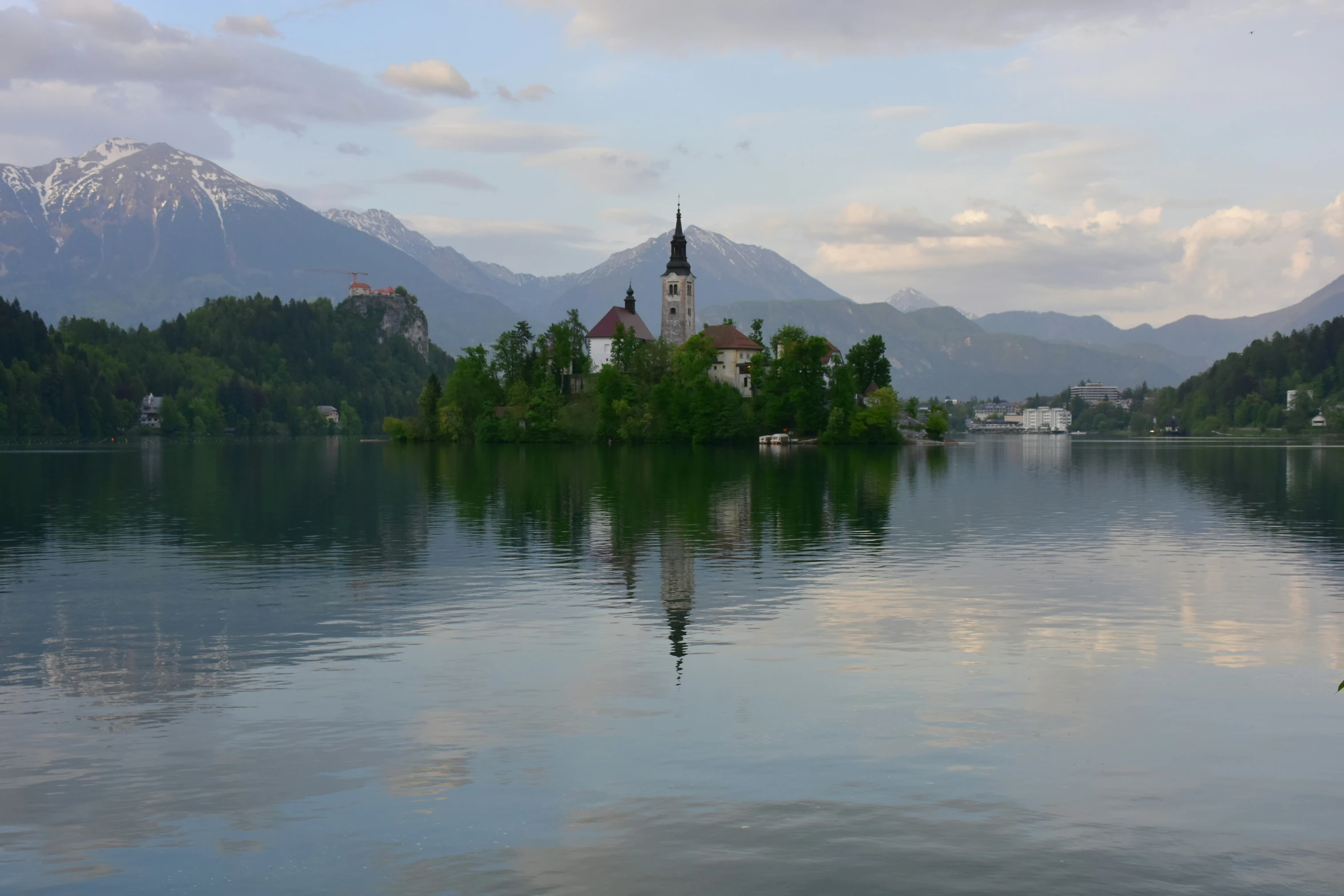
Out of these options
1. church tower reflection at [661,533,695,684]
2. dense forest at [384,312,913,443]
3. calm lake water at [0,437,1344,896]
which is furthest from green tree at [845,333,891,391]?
church tower reflection at [661,533,695,684]

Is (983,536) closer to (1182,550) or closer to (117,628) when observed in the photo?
(1182,550)

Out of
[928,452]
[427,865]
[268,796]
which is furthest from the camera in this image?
[928,452]

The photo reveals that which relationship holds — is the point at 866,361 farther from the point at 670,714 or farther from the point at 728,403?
the point at 670,714

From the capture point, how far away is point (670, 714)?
19.9m

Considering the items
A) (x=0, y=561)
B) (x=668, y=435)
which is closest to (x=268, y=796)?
(x=0, y=561)

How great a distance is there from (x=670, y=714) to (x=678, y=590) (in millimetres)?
14303

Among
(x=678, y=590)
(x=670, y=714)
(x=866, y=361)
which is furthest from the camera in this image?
(x=866, y=361)

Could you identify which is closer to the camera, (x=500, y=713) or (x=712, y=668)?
(x=500, y=713)

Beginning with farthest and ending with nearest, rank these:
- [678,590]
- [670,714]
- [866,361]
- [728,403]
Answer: [866,361] < [728,403] < [678,590] < [670,714]

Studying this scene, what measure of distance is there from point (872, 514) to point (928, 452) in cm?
10705

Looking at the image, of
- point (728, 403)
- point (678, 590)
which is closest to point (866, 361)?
point (728, 403)

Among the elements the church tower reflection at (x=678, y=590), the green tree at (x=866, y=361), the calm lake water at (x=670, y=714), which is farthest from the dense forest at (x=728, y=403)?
the church tower reflection at (x=678, y=590)

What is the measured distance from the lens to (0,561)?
4009 cm

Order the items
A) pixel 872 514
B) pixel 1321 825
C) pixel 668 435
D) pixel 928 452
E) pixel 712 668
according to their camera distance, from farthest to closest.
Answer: pixel 668 435, pixel 928 452, pixel 872 514, pixel 712 668, pixel 1321 825
